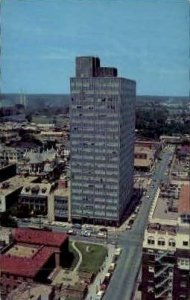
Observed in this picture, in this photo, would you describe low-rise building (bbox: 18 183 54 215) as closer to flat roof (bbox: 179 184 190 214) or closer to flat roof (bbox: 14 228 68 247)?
flat roof (bbox: 14 228 68 247)

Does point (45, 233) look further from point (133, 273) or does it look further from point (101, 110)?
point (101, 110)

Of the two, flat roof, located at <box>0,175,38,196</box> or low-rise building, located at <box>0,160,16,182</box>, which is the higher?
low-rise building, located at <box>0,160,16,182</box>

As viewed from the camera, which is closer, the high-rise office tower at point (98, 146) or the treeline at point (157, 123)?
the treeline at point (157, 123)

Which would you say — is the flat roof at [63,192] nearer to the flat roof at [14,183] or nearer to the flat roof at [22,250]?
the flat roof at [14,183]

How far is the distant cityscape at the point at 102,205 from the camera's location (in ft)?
12.9

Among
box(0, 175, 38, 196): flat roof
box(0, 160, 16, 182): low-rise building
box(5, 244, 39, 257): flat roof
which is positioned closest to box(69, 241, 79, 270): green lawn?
box(5, 244, 39, 257): flat roof

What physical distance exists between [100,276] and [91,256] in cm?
53

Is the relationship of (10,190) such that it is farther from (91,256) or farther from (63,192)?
(91,256)

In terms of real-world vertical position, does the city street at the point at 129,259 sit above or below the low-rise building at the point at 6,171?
below

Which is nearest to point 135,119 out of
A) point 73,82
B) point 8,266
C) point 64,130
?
point 73,82

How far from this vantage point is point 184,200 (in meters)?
3.80

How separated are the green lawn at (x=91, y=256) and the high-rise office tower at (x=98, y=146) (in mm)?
544

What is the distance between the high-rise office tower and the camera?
19.9ft

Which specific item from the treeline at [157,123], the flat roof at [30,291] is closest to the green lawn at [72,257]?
the flat roof at [30,291]
